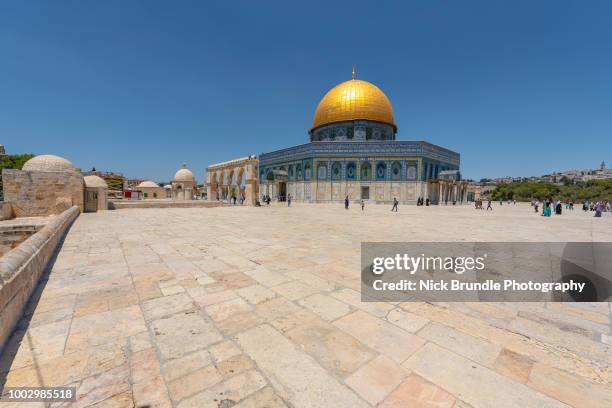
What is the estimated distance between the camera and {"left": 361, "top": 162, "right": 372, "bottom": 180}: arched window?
100 feet

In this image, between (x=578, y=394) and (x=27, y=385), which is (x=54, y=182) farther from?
(x=578, y=394)

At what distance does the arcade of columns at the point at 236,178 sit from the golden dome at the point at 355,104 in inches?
561

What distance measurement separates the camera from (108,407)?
5.21 feet

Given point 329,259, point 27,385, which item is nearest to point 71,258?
point 27,385

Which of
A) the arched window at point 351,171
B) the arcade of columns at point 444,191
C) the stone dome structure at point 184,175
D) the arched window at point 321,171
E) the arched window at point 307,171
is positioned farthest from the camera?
the stone dome structure at point 184,175

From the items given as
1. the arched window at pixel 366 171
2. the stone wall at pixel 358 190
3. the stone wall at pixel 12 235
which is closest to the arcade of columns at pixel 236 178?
A: the stone wall at pixel 358 190

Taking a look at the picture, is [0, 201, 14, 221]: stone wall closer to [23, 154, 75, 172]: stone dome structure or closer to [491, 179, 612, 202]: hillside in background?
[23, 154, 75, 172]: stone dome structure

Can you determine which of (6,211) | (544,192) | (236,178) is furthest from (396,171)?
(544,192)

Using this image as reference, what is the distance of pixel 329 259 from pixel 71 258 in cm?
511

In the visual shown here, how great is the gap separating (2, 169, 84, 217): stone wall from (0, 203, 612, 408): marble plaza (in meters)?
15.2

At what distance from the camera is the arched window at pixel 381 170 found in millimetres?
30188

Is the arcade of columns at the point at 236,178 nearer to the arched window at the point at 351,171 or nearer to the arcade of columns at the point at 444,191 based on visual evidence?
the arched window at the point at 351,171

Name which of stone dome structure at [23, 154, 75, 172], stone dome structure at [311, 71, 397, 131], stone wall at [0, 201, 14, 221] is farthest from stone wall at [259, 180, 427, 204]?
stone wall at [0, 201, 14, 221]

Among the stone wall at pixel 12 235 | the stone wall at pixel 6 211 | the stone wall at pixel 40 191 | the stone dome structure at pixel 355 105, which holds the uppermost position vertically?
the stone dome structure at pixel 355 105
